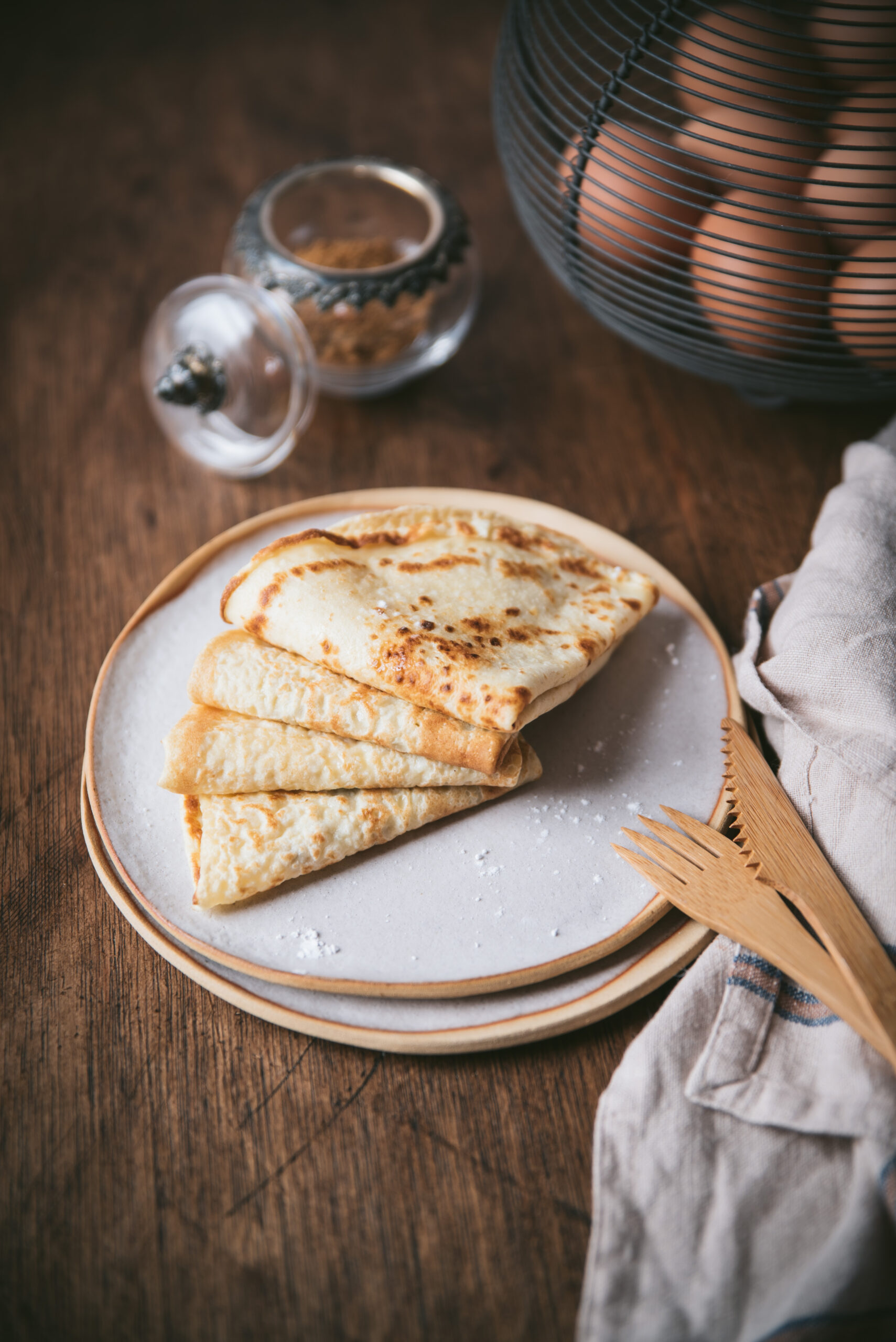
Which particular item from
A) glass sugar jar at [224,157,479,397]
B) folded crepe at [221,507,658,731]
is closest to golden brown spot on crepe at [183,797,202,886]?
folded crepe at [221,507,658,731]

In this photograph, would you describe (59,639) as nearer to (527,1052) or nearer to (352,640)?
(352,640)

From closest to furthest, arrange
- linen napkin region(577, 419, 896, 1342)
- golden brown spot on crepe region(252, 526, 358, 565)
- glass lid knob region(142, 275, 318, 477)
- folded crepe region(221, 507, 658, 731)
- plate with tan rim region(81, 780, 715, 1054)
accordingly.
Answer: linen napkin region(577, 419, 896, 1342), plate with tan rim region(81, 780, 715, 1054), folded crepe region(221, 507, 658, 731), golden brown spot on crepe region(252, 526, 358, 565), glass lid knob region(142, 275, 318, 477)

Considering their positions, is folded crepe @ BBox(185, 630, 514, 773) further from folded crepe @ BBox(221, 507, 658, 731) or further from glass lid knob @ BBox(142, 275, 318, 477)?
glass lid knob @ BBox(142, 275, 318, 477)

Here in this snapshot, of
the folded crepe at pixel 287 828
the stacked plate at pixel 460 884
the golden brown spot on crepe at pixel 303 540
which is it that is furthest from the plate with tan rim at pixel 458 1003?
the golden brown spot on crepe at pixel 303 540

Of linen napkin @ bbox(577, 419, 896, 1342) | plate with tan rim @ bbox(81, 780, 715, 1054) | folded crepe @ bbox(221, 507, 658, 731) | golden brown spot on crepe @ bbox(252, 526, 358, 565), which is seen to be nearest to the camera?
linen napkin @ bbox(577, 419, 896, 1342)

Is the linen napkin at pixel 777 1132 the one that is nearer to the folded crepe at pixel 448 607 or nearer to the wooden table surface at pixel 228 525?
the wooden table surface at pixel 228 525
